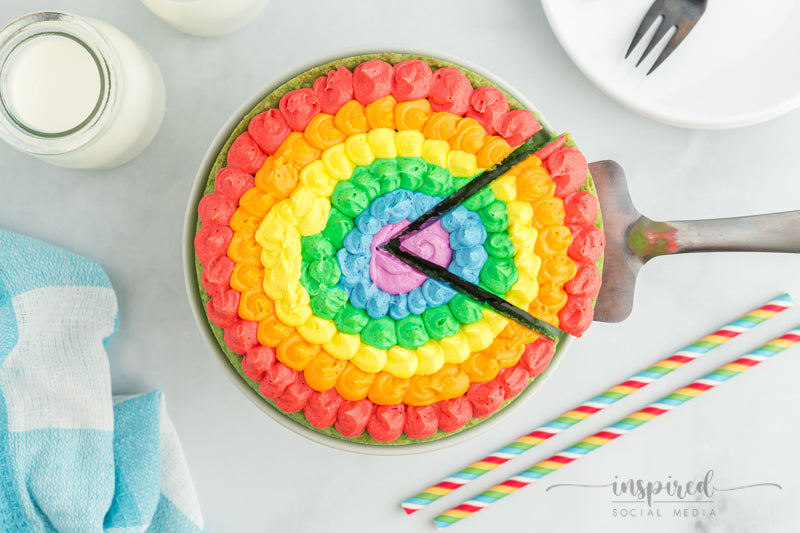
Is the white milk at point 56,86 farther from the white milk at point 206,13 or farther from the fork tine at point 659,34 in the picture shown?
the fork tine at point 659,34

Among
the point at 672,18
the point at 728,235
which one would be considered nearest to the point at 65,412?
the point at 728,235

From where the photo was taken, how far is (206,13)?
4.77 ft

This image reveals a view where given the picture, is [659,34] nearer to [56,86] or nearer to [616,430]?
[616,430]

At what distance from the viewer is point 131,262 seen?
1.67 metres

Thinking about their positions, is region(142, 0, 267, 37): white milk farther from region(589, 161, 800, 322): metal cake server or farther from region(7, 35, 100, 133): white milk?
region(589, 161, 800, 322): metal cake server

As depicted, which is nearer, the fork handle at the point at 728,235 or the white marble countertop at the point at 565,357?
the fork handle at the point at 728,235

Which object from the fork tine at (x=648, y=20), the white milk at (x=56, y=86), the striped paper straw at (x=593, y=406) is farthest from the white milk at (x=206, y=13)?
the striped paper straw at (x=593, y=406)

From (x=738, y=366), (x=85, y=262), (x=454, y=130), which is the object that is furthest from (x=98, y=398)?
(x=738, y=366)

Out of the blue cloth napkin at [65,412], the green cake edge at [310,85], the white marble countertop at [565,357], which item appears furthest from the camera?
the white marble countertop at [565,357]

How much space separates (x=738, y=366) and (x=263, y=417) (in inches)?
49.6

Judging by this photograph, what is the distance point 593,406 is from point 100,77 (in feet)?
4.63

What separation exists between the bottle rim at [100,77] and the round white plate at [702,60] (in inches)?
39.9

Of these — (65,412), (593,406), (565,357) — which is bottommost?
(65,412)

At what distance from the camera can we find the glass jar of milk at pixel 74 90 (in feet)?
4.47
